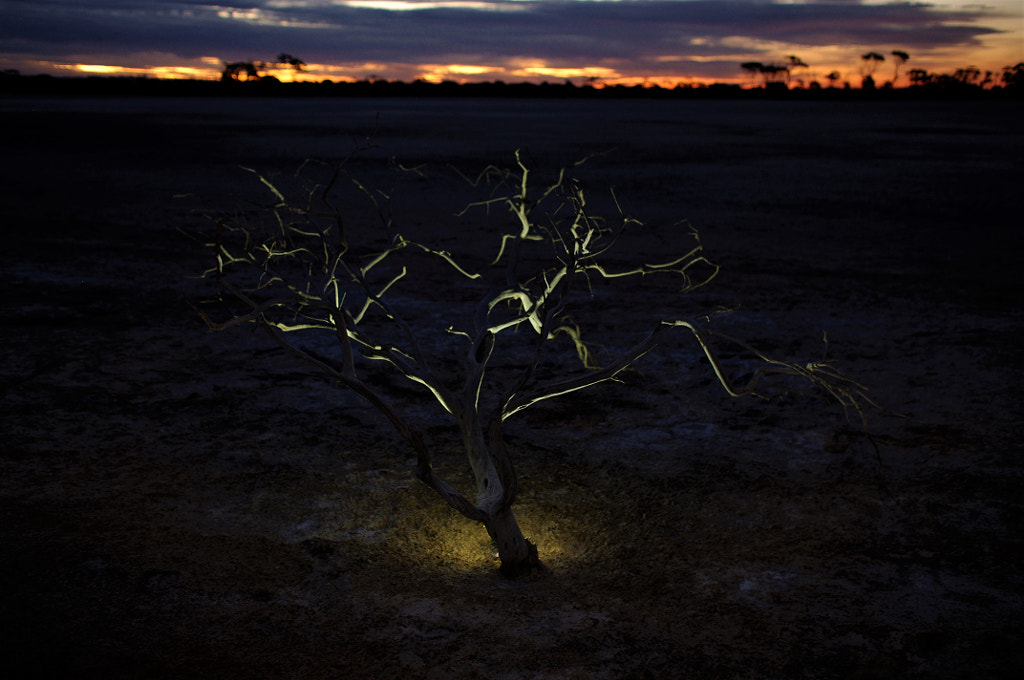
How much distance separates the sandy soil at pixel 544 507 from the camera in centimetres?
300

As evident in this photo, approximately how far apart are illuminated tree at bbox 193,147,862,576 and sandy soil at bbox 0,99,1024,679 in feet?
1.15

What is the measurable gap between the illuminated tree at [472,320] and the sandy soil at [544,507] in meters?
0.35

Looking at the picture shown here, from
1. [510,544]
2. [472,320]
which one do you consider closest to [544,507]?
[510,544]

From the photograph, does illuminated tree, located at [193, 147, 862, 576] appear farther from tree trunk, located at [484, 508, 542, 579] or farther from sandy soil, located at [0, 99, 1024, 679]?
sandy soil, located at [0, 99, 1024, 679]

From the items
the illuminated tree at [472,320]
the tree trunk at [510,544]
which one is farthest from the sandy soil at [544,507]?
the illuminated tree at [472,320]

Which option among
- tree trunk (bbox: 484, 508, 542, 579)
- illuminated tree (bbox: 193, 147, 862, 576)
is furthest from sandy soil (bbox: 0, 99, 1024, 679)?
illuminated tree (bbox: 193, 147, 862, 576)

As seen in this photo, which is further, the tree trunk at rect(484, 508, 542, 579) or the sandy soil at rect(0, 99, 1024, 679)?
the tree trunk at rect(484, 508, 542, 579)

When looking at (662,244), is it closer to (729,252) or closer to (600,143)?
(729,252)

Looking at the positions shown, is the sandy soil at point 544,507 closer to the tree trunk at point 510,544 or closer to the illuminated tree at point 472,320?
the tree trunk at point 510,544

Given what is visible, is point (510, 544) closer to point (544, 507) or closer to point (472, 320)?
point (544, 507)

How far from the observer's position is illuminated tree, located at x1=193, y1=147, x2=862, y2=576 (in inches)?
133

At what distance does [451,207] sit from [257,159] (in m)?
8.86

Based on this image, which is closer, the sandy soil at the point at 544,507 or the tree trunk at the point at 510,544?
the sandy soil at the point at 544,507

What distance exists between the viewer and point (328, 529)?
12.8 feet
